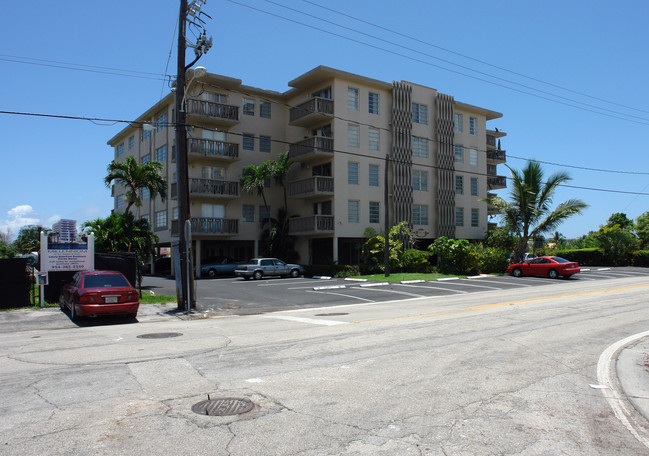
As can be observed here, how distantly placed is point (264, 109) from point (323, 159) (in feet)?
21.7

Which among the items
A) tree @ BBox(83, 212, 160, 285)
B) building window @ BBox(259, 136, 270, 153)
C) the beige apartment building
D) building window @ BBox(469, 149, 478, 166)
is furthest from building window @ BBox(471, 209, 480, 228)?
tree @ BBox(83, 212, 160, 285)

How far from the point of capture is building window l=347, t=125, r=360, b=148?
34.1m

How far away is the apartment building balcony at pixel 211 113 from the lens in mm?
32312

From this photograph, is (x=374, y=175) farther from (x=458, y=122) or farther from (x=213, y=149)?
(x=213, y=149)

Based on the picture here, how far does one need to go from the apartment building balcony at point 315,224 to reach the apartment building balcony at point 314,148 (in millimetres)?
4281

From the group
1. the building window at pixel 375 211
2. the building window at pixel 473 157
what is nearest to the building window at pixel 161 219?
the building window at pixel 375 211

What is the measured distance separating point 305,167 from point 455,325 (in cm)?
2558

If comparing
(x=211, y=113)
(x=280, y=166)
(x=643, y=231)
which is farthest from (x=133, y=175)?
(x=643, y=231)

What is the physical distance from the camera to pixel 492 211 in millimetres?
45156

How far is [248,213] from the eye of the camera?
119 ft

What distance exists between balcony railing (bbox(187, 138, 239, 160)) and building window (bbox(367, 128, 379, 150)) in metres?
9.30

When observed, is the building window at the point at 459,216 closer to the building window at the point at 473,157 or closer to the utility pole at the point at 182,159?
the building window at the point at 473,157

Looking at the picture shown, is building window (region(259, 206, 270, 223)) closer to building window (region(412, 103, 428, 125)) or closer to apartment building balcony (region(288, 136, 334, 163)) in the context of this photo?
apartment building balcony (region(288, 136, 334, 163))

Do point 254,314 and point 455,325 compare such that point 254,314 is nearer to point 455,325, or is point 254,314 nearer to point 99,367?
point 455,325
